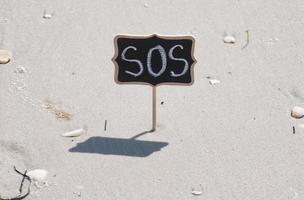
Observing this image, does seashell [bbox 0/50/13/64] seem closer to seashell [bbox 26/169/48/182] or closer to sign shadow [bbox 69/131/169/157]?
sign shadow [bbox 69/131/169/157]

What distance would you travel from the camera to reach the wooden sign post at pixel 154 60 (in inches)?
151

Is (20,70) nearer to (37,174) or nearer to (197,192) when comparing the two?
(37,174)

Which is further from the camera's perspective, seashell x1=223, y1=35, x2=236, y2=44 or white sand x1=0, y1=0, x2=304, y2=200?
seashell x1=223, y1=35, x2=236, y2=44

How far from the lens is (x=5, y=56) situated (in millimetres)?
4551

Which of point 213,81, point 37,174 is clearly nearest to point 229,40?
point 213,81

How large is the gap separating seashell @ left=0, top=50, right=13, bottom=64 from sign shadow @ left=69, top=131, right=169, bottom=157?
38.3 inches

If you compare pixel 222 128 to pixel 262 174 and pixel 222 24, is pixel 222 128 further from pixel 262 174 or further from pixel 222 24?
pixel 222 24

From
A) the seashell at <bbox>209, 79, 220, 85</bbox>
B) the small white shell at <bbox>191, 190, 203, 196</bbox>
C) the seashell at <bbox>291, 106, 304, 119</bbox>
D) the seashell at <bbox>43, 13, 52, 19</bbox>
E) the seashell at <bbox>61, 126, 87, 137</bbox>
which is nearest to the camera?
the small white shell at <bbox>191, 190, 203, 196</bbox>

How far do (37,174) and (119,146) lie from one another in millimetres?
529

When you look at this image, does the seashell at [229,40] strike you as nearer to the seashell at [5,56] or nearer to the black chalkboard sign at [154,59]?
the black chalkboard sign at [154,59]

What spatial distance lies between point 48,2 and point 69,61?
75 centimetres

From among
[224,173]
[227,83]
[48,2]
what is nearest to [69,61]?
[48,2]

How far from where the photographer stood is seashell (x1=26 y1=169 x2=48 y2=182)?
3691 mm

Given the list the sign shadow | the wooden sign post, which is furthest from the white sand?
the wooden sign post
